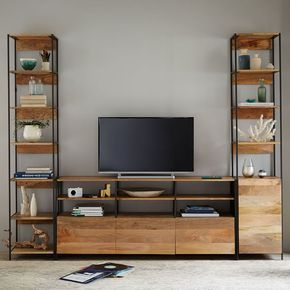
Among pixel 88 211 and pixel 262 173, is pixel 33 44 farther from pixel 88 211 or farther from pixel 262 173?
pixel 262 173

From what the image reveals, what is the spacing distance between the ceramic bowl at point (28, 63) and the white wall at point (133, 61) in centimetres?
36

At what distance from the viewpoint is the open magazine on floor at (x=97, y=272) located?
313 cm

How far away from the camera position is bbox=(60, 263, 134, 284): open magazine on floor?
10.3 feet

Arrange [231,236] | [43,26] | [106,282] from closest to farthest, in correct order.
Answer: [106,282] < [231,236] < [43,26]

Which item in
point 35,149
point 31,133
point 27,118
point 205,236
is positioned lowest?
point 205,236

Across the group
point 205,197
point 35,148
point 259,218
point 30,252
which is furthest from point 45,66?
point 259,218

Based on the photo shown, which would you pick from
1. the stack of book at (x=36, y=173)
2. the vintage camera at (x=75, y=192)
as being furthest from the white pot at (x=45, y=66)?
the vintage camera at (x=75, y=192)

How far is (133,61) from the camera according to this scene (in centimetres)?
548

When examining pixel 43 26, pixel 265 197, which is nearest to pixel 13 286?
pixel 265 197

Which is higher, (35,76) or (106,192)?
(35,76)

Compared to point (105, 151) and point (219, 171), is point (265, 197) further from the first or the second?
point (105, 151)

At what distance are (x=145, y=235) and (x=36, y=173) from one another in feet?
3.93

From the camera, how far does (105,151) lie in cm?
528

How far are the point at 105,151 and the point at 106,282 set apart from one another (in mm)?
2279
